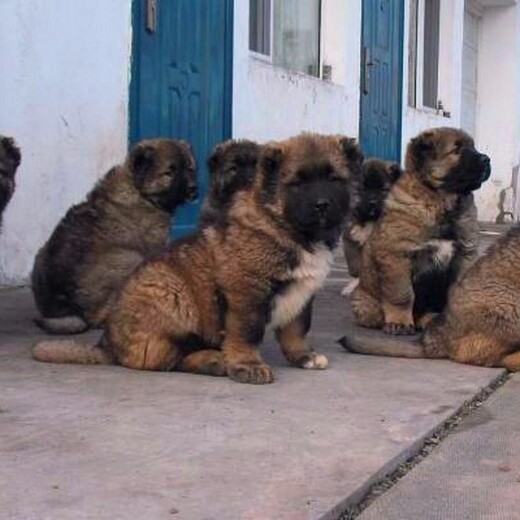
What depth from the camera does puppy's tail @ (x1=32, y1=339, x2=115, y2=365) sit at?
5.14 meters

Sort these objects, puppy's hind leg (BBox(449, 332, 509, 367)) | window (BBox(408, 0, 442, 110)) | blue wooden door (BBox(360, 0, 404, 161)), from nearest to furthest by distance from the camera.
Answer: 1. puppy's hind leg (BBox(449, 332, 509, 367))
2. blue wooden door (BBox(360, 0, 404, 161))
3. window (BBox(408, 0, 442, 110))

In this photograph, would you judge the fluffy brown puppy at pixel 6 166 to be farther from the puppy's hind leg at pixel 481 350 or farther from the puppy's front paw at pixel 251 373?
the puppy's hind leg at pixel 481 350

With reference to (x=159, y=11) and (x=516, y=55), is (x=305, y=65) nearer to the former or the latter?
(x=159, y=11)

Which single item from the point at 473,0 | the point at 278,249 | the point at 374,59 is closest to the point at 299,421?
the point at 278,249

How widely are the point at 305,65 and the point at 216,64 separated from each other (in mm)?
2899

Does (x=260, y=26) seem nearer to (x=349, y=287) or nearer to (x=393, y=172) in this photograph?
(x=349, y=287)

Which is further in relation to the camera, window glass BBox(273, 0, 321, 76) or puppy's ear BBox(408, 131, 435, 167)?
window glass BBox(273, 0, 321, 76)

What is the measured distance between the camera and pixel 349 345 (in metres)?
5.73

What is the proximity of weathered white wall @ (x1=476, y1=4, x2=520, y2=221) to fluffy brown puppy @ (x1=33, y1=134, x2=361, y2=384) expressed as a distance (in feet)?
52.2

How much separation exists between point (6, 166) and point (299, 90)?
255 inches

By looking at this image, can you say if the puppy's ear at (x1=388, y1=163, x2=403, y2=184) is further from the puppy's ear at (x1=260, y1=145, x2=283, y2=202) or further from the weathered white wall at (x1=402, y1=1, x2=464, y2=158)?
the weathered white wall at (x1=402, y1=1, x2=464, y2=158)

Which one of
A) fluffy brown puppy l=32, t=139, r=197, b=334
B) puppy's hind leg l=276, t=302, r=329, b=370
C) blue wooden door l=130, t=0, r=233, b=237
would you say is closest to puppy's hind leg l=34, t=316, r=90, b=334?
fluffy brown puppy l=32, t=139, r=197, b=334

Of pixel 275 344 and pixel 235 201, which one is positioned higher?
pixel 235 201

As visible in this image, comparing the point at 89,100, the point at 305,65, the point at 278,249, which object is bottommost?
Answer: the point at 278,249
